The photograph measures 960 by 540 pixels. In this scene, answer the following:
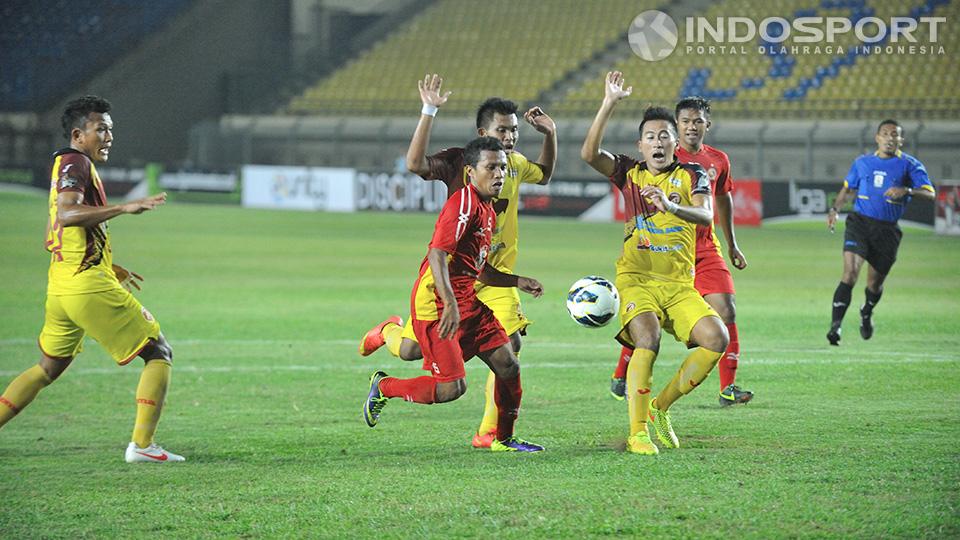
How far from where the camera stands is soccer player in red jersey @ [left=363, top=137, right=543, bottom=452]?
6797 mm

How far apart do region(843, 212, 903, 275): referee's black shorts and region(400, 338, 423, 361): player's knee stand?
6.50 meters

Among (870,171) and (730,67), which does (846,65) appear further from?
(870,171)

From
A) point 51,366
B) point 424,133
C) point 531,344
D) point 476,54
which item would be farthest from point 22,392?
point 476,54

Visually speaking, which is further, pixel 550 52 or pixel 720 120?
pixel 550 52

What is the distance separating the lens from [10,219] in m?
30.4

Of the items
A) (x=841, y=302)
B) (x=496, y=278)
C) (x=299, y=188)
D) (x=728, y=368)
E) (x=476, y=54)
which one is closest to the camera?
(x=496, y=278)

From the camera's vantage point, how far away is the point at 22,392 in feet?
23.2

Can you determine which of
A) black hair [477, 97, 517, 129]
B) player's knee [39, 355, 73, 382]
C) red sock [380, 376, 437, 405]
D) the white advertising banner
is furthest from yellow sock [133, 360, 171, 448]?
the white advertising banner

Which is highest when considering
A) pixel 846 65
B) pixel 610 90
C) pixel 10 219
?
pixel 846 65

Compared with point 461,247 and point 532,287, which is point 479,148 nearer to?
point 461,247

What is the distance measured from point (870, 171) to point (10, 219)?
76.7 feet

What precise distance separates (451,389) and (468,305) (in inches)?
19.0

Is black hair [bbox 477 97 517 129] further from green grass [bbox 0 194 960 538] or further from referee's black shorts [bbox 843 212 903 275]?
referee's black shorts [bbox 843 212 903 275]

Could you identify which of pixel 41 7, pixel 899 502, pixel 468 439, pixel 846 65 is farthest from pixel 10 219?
pixel 899 502
